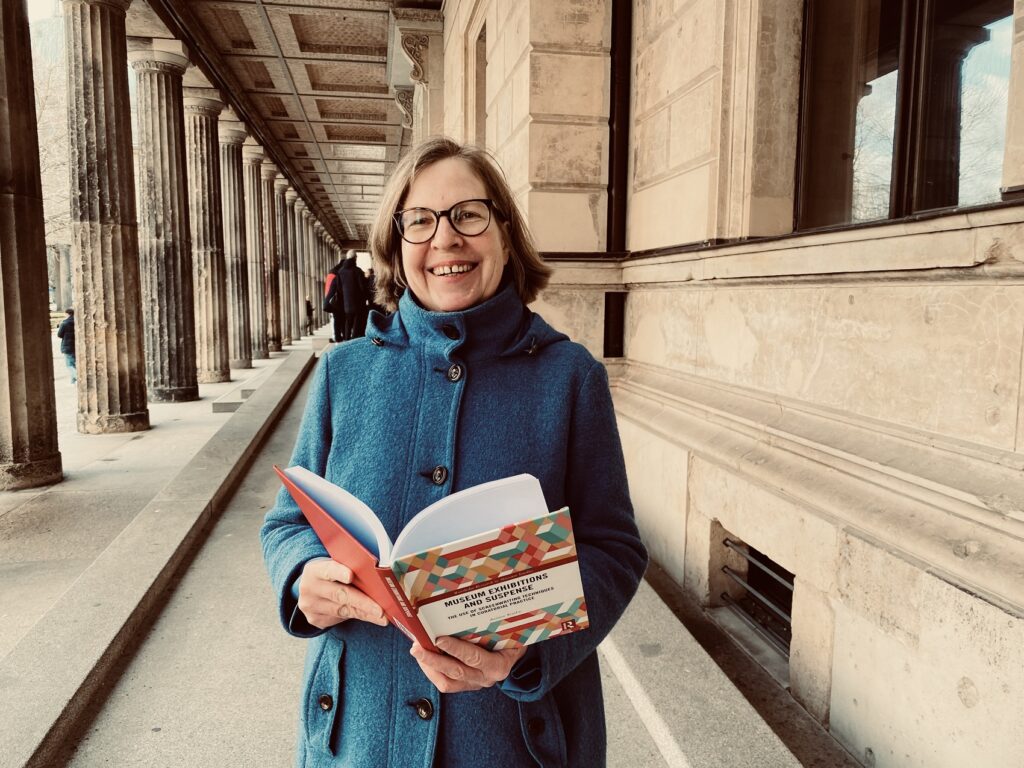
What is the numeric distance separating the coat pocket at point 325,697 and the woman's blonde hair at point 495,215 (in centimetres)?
85

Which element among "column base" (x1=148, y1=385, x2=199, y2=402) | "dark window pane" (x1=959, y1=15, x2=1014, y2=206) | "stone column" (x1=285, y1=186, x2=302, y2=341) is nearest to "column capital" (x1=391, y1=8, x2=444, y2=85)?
"column base" (x1=148, y1=385, x2=199, y2=402)

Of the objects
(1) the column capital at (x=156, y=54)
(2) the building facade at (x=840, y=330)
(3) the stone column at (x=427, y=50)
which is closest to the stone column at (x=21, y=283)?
(2) the building facade at (x=840, y=330)

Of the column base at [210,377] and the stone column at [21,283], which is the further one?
the column base at [210,377]

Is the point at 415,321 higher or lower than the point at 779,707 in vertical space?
higher

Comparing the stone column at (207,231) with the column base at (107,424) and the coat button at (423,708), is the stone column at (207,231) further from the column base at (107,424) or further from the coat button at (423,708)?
the coat button at (423,708)

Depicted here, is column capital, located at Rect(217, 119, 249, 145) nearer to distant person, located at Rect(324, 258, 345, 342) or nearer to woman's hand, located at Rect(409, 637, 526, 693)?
distant person, located at Rect(324, 258, 345, 342)

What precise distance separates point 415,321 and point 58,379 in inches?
744

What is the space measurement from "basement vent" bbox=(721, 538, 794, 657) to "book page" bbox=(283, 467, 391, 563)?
2652 mm

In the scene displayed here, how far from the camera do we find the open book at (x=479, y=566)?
1.10 metres

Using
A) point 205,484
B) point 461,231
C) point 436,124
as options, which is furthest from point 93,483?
point 436,124

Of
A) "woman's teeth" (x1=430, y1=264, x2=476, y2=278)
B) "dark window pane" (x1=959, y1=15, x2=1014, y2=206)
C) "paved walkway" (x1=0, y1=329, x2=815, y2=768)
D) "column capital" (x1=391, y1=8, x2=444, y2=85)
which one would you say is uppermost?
"column capital" (x1=391, y1=8, x2=444, y2=85)

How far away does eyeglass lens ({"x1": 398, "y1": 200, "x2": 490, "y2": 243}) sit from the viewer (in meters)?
1.62

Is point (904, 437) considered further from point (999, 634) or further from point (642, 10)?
point (642, 10)

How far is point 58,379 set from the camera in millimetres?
17484
